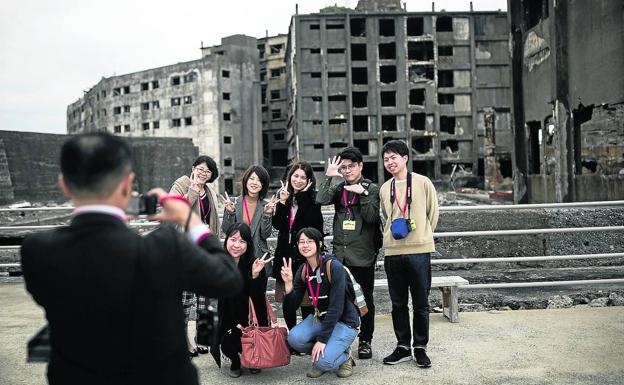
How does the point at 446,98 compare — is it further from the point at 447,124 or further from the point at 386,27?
the point at 386,27

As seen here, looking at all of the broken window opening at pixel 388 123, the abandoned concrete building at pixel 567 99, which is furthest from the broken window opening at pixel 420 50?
the abandoned concrete building at pixel 567 99

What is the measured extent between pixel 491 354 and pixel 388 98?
125 ft

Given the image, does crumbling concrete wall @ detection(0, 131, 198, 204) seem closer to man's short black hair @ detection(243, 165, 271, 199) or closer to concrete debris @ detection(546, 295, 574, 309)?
concrete debris @ detection(546, 295, 574, 309)

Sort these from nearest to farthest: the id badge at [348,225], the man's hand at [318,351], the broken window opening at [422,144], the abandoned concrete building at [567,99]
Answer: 1. the man's hand at [318,351]
2. the id badge at [348,225]
3. the abandoned concrete building at [567,99]
4. the broken window opening at [422,144]

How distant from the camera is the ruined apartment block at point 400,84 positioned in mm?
39938

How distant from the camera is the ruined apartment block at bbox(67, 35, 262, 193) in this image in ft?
153

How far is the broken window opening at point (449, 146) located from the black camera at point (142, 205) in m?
40.4

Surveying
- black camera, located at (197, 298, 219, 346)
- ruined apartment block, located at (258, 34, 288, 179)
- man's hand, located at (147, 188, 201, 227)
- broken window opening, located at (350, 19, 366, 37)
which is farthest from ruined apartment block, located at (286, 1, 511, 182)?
man's hand, located at (147, 188, 201, 227)

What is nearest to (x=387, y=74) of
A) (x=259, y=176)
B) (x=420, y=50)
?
(x=420, y=50)

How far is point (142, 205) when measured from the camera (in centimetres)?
173

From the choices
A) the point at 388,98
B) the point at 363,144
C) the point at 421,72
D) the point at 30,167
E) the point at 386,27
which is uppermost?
the point at 386,27

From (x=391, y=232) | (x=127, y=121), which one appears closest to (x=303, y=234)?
(x=391, y=232)

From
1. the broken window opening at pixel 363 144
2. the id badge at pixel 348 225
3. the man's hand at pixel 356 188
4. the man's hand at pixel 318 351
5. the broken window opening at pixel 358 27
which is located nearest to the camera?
the man's hand at pixel 318 351

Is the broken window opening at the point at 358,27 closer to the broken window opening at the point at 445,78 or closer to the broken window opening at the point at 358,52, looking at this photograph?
the broken window opening at the point at 358,52
